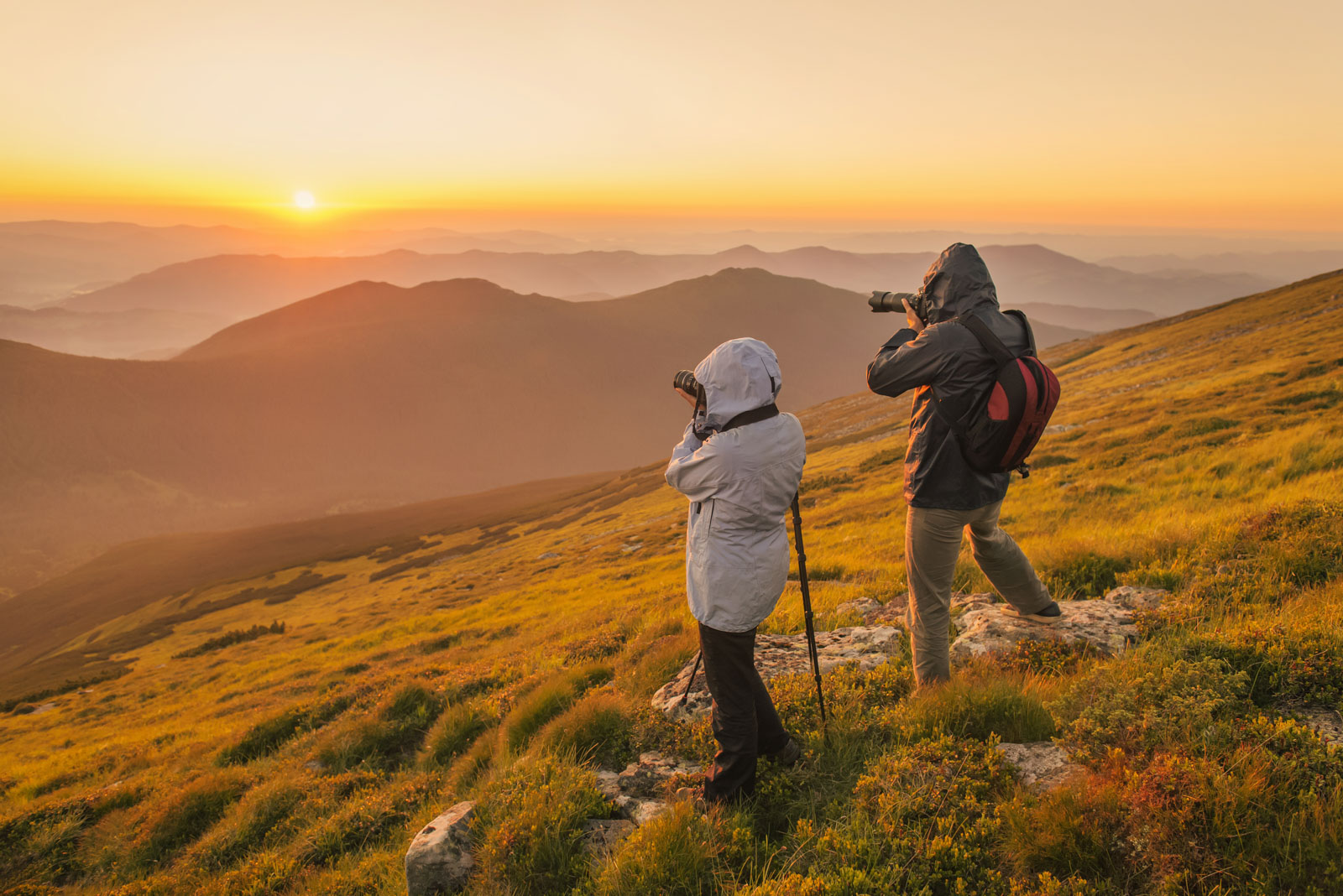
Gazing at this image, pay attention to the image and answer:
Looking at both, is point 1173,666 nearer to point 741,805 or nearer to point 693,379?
point 741,805

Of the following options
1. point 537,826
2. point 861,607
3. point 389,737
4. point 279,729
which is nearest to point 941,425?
point 861,607

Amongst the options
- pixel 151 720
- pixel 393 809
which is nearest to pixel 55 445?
pixel 151 720

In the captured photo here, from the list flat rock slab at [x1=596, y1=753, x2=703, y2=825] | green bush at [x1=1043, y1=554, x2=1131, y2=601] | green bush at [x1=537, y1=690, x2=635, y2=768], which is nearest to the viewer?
flat rock slab at [x1=596, y1=753, x2=703, y2=825]

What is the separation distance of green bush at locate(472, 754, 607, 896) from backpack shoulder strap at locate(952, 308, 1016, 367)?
4.58 metres

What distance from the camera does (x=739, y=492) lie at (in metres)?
4.09

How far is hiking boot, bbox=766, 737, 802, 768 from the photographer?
4.57 m

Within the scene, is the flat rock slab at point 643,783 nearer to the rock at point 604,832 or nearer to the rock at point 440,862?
the rock at point 604,832

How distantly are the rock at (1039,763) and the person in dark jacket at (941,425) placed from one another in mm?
872

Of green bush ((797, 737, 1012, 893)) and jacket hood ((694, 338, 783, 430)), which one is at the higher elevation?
jacket hood ((694, 338, 783, 430))

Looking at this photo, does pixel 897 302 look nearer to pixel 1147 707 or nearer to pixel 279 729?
pixel 1147 707

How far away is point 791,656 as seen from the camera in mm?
6285

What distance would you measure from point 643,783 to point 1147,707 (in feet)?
12.3

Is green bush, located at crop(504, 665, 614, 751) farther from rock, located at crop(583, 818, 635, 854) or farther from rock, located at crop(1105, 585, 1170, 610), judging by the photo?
rock, located at crop(1105, 585, 1170, 610)

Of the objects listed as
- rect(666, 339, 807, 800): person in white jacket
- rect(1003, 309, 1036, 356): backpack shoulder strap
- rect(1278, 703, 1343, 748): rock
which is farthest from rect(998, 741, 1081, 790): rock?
rect(1003, 309, 1036, 356): backpack shoulder strap
